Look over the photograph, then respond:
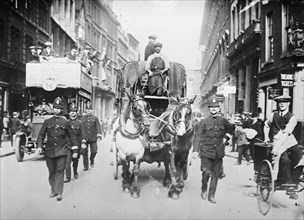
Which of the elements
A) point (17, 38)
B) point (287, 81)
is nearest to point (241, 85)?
point (287, 81)

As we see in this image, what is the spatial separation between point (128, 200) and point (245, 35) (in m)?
3.45

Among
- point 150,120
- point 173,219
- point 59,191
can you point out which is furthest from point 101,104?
point 173,219

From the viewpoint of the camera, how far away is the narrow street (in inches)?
162

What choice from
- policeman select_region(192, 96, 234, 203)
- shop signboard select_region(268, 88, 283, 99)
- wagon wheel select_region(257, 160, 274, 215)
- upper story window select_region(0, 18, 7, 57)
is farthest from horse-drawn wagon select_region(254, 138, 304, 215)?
upper story window select_region(0, 18, 7, 57)

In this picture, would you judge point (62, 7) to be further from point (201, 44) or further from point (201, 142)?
point (201, 142)

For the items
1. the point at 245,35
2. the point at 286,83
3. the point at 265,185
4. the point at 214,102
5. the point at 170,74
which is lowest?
the point at 265,185

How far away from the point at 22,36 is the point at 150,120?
6301 mm

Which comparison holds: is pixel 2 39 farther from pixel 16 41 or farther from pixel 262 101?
pixel 262 101

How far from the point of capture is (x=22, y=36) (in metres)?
9.30

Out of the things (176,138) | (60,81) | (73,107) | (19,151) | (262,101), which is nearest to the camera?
(176,138)

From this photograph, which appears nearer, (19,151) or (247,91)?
(247,91)

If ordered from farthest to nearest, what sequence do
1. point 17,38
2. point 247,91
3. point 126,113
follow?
point 17,38 < point 247,91 < point 126,113

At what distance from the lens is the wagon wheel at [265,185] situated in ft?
14.1

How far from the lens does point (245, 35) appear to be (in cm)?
567
